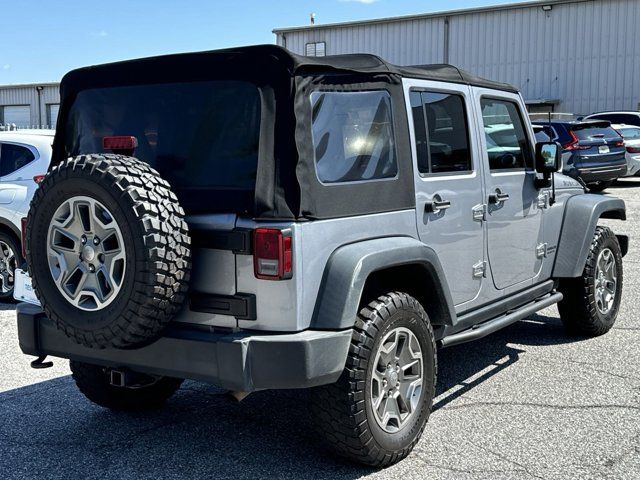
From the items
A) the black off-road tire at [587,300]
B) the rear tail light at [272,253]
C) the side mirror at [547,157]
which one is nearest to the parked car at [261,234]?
the rear tail light at [272,253]

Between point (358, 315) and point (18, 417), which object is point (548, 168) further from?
point (18, 417)

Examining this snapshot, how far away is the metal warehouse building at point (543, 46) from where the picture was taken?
92.9ft

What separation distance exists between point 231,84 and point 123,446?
198cm

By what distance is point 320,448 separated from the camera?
4.12 meters

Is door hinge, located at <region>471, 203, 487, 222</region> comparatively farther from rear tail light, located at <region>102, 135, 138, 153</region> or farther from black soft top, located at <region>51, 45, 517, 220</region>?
rear tail light, located at <region>102, 135, 138, 153</region>

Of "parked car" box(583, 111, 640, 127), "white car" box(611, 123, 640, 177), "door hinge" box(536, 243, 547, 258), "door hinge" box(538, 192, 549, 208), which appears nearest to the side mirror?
"door hinge" box(538, 192, 549, 208)

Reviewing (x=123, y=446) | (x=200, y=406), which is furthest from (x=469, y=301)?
(x=123, y=446)

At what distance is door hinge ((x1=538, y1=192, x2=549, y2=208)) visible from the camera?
5523mm

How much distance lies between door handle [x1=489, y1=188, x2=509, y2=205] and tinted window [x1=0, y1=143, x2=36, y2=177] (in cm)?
487

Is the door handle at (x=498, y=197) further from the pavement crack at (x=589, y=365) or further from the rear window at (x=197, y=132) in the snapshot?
the rear window at (x=197, y=132)

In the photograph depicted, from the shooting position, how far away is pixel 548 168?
5.41 m

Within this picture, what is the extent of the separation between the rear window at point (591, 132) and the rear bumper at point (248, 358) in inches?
577

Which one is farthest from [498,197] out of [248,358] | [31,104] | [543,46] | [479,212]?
[31,104]

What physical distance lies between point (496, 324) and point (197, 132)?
2214 millimetres
